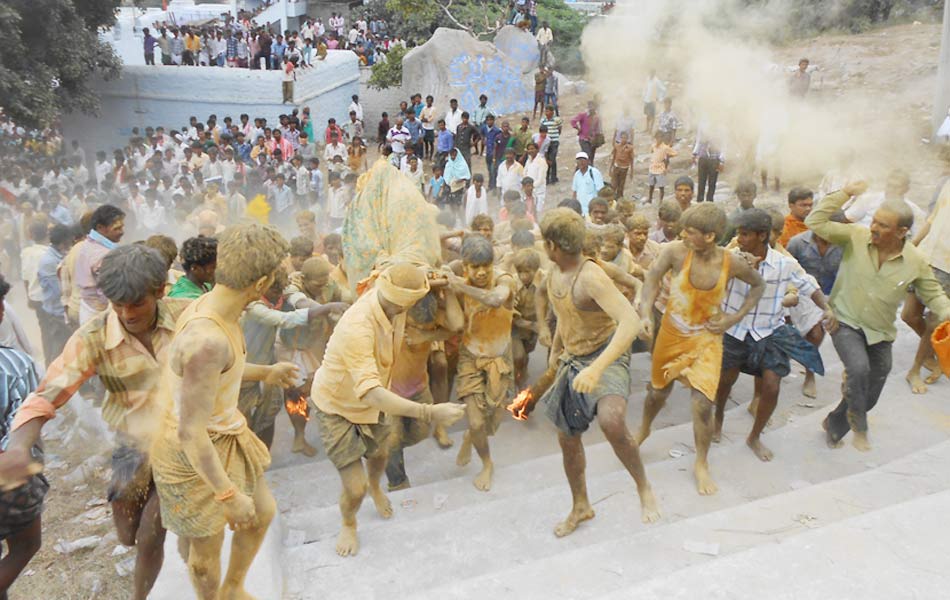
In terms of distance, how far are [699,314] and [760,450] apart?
1.11 metres

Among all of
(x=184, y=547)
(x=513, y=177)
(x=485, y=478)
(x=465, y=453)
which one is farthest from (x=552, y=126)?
(x=184, y=547)

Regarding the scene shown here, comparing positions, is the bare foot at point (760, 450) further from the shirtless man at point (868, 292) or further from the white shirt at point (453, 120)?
the white shirt at point (453, 120)

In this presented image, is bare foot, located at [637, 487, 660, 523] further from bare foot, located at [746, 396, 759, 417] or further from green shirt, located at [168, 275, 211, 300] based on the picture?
green shirt, located at [168, 275, 211, 300]

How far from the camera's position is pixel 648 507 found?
441 cm

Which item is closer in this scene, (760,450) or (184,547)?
(184,547)

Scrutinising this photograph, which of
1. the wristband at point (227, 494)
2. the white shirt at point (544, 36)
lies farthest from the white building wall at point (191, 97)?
the wristband at point (227, 494)

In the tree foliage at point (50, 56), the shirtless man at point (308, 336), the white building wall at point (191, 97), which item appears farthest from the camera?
the white building wall at point (191, 97)

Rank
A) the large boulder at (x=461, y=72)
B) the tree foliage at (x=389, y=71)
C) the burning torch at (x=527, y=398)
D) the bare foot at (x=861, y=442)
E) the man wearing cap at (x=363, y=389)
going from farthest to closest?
1. the tree foliage at (x=389, y=71)
2. the large boulder at (x=461, y=72)
3. the bare foot at (x=861, y=442)
4. the burning torch at (x=527, y=398)
5. the man wearing cap at (x=363, y=389)

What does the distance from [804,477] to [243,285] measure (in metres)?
3.70

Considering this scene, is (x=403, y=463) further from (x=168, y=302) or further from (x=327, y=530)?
(x=168, y=302)

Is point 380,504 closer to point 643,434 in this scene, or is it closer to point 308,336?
point 308,336

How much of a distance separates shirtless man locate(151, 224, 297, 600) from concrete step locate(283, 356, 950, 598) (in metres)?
0.76

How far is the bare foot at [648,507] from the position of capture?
439 cm

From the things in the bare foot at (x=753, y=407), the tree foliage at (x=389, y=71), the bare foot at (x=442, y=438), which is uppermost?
the tree foliage at (x=389, y=71)
